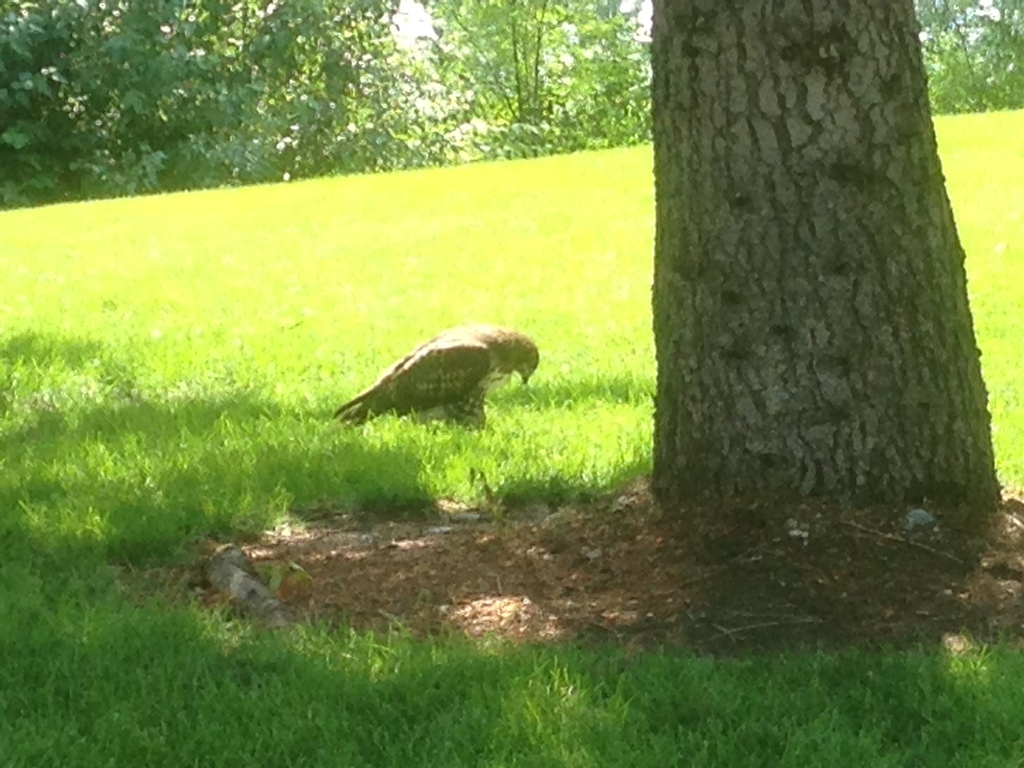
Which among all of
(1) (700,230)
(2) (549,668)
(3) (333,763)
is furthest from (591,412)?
(3) (333,763)

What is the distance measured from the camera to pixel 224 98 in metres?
22.2

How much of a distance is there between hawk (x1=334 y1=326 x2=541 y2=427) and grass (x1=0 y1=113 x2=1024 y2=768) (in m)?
0.13

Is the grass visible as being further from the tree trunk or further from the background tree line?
the background tree line

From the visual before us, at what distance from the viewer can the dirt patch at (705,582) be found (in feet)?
13.1

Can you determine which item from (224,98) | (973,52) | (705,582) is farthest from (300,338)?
(973,52)

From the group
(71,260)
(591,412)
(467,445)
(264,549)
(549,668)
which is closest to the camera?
(549,668)

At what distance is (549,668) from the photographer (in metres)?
Answer: 3.68

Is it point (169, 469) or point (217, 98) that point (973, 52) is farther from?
point (169, 469)

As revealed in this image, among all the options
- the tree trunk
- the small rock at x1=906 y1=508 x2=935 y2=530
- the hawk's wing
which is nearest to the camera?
the tree trunk

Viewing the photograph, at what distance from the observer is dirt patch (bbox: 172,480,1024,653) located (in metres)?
3.99

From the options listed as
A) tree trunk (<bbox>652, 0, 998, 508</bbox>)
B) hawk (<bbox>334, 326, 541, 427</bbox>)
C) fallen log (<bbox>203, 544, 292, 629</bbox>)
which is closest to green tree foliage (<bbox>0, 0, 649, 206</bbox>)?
hawk (<bbox>334, 326, 541, 427</bbox>)

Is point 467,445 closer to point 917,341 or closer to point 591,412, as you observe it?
point 591,412

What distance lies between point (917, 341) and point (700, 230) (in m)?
0.68

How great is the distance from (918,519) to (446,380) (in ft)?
8.16
